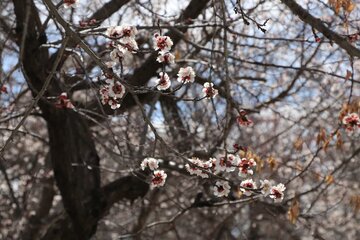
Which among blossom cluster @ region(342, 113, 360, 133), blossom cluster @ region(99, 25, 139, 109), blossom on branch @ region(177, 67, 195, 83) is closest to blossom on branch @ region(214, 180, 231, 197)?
blossom on branch @ region(177, 67, 195, 83)

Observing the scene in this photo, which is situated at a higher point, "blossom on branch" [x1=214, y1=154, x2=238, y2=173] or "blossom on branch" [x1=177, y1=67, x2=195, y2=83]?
"blossom on branch" [x1=177, y1=67, x2=195, y2=83]

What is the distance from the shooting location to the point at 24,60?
5.59 meters

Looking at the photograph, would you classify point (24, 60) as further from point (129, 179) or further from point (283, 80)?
point (283, 80)

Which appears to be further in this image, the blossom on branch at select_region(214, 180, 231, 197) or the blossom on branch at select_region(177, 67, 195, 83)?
the blossom on branch at select_region(214, 180, 231, 197)

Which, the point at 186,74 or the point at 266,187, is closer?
the point at 186,74

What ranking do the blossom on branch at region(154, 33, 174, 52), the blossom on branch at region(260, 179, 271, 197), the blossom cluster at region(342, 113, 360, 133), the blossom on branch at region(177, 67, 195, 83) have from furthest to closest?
the blossom cluster at region(342, 113, 360, 133)
the blossom on branch at region(260, 179, 271, 197)
the blossom on branch at region(177, 67, 195, 83)
the blossom on branch at region(154, 33, 174, 52)

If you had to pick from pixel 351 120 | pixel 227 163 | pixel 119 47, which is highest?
pixel 351 120

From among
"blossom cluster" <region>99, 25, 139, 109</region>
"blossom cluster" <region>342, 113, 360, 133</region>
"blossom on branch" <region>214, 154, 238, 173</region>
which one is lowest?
"blossom on branch" <region>214, 154, 238, 173</region>

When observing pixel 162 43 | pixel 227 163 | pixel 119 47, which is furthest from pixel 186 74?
pixel 227 163

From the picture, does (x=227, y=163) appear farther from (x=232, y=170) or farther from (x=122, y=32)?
(x=122, y=32)

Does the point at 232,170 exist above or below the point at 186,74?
below

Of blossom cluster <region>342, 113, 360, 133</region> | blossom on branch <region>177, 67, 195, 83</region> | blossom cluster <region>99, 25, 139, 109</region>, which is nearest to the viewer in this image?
blossom cluster <region>99, 25, 139, 109</region>

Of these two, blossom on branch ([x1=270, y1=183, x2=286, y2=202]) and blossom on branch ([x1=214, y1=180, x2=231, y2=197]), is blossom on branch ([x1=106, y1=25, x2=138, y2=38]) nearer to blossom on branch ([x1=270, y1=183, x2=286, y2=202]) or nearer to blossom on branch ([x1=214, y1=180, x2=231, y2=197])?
blossom on branch ([x1=214, y1=180, x2=231, y2=197])

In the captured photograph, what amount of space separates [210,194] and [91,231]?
1.28 meters
